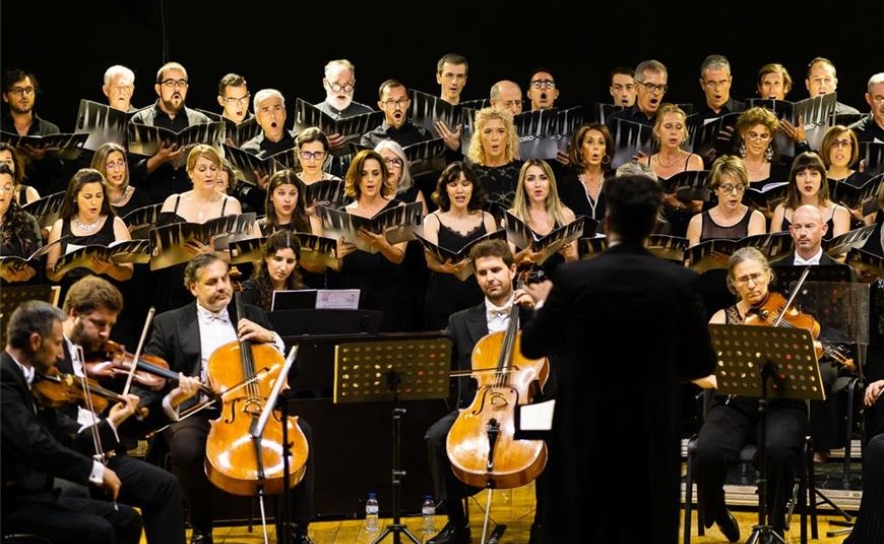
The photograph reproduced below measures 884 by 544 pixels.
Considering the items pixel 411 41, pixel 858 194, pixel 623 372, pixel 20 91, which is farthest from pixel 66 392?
pixel 411 41

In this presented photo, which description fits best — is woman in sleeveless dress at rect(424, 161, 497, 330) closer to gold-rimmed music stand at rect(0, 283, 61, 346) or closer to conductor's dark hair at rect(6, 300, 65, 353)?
gold-rimmed music stand at rect(0, 283, 61, 346)

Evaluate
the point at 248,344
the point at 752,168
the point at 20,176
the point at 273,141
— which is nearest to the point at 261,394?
A: the point at 248,344

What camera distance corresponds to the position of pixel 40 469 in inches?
169

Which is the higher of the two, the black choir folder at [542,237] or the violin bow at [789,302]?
the black choir folder at [542,237]

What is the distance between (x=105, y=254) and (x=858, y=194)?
144 inches

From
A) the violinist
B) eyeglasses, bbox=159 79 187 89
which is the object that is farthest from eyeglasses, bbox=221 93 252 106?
the violinist

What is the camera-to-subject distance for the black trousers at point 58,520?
434 cm

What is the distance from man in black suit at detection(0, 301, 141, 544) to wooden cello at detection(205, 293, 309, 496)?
645 mm

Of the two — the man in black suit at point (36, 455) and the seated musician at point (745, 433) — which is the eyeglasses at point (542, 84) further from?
the man in black suit at point (36, 455)

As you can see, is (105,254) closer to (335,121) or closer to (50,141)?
(50,141)

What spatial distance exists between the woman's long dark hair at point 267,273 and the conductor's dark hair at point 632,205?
267 centimetres

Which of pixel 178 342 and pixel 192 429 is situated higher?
pixel 178 342

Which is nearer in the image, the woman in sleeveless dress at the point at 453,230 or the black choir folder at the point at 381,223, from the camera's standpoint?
the black choir folder at the point at 381,223

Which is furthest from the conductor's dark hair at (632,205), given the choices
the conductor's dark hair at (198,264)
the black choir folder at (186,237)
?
the black choir folder at (186,237)
